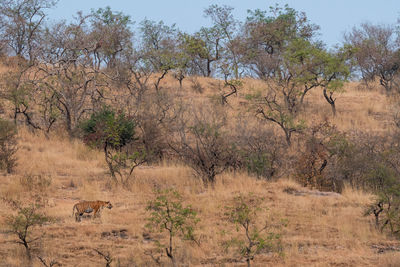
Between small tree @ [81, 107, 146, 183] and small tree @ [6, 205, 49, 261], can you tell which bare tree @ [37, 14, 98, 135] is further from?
small tree @ [6, 205, 49, 261]

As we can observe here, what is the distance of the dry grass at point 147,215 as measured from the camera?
764 centimetres

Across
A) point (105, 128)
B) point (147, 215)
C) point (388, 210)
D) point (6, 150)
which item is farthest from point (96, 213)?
point (105, 128)

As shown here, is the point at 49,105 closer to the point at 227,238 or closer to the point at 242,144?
the point at 242,144

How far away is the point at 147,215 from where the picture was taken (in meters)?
9.62

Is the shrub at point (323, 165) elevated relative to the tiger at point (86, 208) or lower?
elevated

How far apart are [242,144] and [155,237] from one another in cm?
634

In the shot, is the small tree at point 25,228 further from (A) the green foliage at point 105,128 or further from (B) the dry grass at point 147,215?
(A) the green foliage at point 105,128

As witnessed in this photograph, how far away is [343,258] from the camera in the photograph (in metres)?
7.59

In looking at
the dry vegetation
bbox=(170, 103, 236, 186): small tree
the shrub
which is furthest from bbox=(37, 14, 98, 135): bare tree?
the shrub

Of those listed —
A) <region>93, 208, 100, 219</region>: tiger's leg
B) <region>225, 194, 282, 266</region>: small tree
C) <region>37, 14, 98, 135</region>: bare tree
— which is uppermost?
<region>37, 14, 98, 135</region>: bare tree

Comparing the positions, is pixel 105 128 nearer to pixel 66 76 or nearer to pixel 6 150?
pixel 6 150

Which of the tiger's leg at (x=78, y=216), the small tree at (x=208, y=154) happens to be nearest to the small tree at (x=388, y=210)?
the small tree at (x=208, y=154)

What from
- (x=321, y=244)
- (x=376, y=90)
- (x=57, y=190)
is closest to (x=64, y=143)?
(x=57, y=190)

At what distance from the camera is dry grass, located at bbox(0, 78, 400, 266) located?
7641mm
